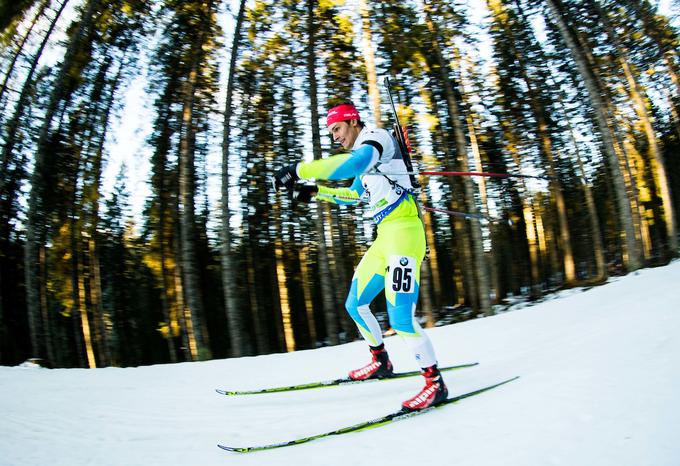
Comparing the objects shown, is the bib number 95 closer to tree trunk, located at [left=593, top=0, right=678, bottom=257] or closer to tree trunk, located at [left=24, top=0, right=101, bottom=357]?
tree trunk, located at [left=24, top=0, right=101, bottom=357]

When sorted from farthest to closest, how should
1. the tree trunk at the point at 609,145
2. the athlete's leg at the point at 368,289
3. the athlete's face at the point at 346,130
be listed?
the tree trunk at the point at 609,145
the athlete's leg at the point at 368,289
the athlete's face at the point at 346,130

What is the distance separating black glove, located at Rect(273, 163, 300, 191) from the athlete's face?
534mm

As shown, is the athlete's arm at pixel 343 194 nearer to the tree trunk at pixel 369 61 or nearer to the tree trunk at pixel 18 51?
the tree trunk at pixel 369 61

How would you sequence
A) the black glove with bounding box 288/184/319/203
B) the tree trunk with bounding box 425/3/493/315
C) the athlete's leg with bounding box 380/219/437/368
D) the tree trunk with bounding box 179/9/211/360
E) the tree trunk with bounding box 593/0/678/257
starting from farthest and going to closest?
1. the tree trunk with bounding box 593/0/678/257
2. the tree trunk with bounding box 425/3/493/315
3. the tree trunk with bounding box 179/9/211/360
4. the black glove with bounding box 288/184/319/203
5. the athlete's leg with bounding box 380/219/437/368

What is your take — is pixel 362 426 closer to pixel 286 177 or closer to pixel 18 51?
pixel 286 177

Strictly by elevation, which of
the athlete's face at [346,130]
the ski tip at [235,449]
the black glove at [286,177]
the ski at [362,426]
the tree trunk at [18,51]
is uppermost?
the tree trunk at [18,51]

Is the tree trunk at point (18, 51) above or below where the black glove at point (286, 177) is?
above

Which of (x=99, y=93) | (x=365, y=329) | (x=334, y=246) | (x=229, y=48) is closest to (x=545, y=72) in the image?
(x=334, y=246)

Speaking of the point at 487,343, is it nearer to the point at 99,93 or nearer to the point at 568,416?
the point at 568,416

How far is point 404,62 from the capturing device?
10203 mm

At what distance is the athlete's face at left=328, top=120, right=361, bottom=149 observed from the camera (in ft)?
10.3

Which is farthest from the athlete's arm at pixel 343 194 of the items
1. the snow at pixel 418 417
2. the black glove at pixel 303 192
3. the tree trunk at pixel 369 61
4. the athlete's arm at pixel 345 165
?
the tree trunk at pixel 369 61

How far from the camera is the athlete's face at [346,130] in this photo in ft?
10.3

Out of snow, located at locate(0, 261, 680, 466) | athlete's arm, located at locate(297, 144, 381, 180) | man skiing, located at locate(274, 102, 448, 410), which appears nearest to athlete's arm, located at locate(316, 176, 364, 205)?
man skiing, located at locate(274, 102, 448, 410)
